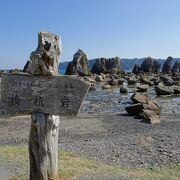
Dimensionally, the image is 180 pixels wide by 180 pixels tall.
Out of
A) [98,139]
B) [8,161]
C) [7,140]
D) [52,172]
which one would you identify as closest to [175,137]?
[98,139]

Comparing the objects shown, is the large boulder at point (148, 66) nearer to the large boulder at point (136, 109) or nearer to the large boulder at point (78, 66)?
the large boulder at point (78, 66)

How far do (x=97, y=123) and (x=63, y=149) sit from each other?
25.6 ft

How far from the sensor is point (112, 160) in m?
12.3

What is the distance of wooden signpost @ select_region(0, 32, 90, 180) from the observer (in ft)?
26.5

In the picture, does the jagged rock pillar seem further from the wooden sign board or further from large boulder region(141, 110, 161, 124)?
large boulder region(141, 110, 161, 124)

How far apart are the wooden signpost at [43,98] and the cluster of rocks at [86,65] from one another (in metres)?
78.0

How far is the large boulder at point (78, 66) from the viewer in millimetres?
88688

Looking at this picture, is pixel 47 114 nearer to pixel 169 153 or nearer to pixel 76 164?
pixel 76 164

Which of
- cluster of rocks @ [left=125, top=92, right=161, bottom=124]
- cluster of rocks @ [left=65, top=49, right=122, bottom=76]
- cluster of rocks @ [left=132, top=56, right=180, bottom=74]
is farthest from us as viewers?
cluster of rocks @ [left=132, top=56, right=180, bottom=74]

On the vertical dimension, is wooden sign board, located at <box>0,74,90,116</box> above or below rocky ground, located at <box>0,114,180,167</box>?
above

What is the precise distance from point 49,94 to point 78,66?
82.5 metres

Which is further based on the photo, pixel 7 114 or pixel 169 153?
pixel 169 153

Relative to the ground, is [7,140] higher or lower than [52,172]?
lower

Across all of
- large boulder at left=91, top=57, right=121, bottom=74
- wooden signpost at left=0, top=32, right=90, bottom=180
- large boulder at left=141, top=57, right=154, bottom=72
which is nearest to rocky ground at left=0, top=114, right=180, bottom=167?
wooden signpost at left=0, top=32, right=90, bottom=180
